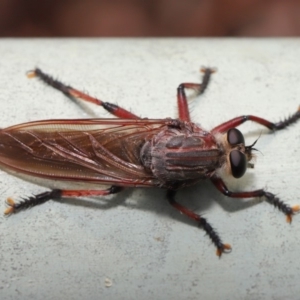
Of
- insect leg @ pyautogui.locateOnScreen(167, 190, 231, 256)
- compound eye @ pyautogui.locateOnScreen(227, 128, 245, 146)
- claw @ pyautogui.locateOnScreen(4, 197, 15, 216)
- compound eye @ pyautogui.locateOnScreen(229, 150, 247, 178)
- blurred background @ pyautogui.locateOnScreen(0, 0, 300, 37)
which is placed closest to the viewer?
claw @ pyautogui.locateOnScreen(4, 197, 15, 216)

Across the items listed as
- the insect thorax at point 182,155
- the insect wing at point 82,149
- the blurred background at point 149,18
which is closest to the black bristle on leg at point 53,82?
the insect wing at point 82,149

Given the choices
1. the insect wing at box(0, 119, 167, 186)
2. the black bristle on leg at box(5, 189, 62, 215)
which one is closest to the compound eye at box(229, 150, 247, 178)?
the insect wing at box(0, 119, 167, 186)

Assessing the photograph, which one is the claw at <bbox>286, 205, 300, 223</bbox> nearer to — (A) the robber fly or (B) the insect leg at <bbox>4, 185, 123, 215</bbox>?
(A) the robber fly

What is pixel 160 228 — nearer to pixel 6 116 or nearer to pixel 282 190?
pixel 282 190

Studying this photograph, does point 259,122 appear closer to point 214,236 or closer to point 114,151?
point 214,236

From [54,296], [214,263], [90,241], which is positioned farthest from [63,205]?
[214,263]

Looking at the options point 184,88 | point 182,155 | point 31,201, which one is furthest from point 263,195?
point 31,201

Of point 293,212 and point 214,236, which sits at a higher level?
point 293,212
